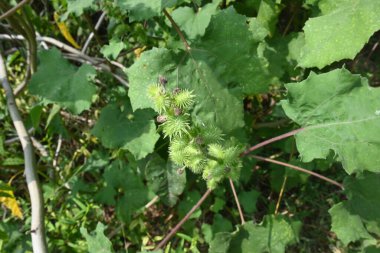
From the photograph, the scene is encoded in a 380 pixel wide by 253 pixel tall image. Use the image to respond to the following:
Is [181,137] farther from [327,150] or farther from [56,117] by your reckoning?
[56,117]

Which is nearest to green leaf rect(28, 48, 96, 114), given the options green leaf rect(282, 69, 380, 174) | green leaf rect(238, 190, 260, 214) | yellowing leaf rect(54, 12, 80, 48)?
yellowing leaf rect(54, 12, 80, 48)

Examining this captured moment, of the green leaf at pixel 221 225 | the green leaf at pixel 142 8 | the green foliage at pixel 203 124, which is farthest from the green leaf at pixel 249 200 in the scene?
the green leaf at pixel 142 8

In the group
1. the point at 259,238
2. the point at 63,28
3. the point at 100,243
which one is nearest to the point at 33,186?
the point at 100,243

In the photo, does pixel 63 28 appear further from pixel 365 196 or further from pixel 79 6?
pixel 365 196

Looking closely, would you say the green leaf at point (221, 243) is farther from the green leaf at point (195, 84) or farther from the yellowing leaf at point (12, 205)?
the yellowing leaf at point (12, 205)

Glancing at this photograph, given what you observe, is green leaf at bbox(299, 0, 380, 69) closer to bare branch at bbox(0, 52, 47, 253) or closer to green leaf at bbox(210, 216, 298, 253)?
Result: green leaf at bbox(210, 216, 298, 253)

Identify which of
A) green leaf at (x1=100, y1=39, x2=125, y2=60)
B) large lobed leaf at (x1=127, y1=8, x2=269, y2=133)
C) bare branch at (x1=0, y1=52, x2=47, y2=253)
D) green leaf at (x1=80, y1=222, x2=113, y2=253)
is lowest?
green leaf at (x1=80, y1=222, x2=113, y2=253)

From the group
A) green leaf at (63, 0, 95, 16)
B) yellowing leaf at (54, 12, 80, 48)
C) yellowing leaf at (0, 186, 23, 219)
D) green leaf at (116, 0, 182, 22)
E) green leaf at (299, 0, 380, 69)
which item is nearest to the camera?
green leaf at (299, 0, 380, 69)
